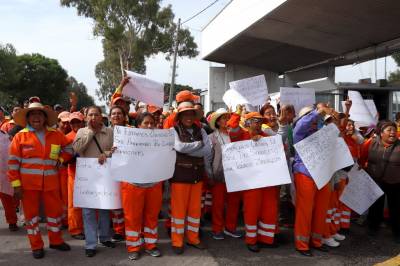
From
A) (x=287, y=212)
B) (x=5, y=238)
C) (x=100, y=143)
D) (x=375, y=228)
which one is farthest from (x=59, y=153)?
(x=375, y=228)

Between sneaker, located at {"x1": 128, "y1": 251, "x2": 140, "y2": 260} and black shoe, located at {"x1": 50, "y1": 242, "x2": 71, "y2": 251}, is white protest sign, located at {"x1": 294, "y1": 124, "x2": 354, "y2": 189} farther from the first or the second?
black shoe, located at {"x1": 50, "y1": 242, "x2": 71, "y2": 251}

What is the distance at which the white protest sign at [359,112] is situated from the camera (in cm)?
620

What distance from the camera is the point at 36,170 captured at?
14.2ft

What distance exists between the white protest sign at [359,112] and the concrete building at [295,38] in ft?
26.2

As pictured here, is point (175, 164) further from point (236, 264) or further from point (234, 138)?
point (236, 264)

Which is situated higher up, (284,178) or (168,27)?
(168,27)

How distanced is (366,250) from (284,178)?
1.59m

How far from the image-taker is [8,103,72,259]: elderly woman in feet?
14.1

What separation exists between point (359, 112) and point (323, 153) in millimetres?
2089

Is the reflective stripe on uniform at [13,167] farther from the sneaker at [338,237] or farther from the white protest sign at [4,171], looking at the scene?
the sneaker at [338,237]

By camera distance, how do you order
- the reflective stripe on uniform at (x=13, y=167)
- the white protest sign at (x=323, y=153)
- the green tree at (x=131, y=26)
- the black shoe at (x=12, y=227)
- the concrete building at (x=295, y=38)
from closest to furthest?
1. the reflective stripe on uniform at (x=13, y=167)
2. the white protest sign at (x=323, y=153)
3. the black shoe at (x=12, y=227)
4. the concrete building at (x=295, y=38)
5. the green tree at (x=131, y=26)

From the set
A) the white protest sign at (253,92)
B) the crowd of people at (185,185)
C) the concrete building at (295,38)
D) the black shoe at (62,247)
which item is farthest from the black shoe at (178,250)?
the concrete building at (295,38)

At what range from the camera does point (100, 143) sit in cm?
455

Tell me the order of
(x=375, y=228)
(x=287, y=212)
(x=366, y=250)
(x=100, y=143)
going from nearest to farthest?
(x=100, y=143) < (x=366, y=250) < (x=375, y=228) < (x=287, y=212)
